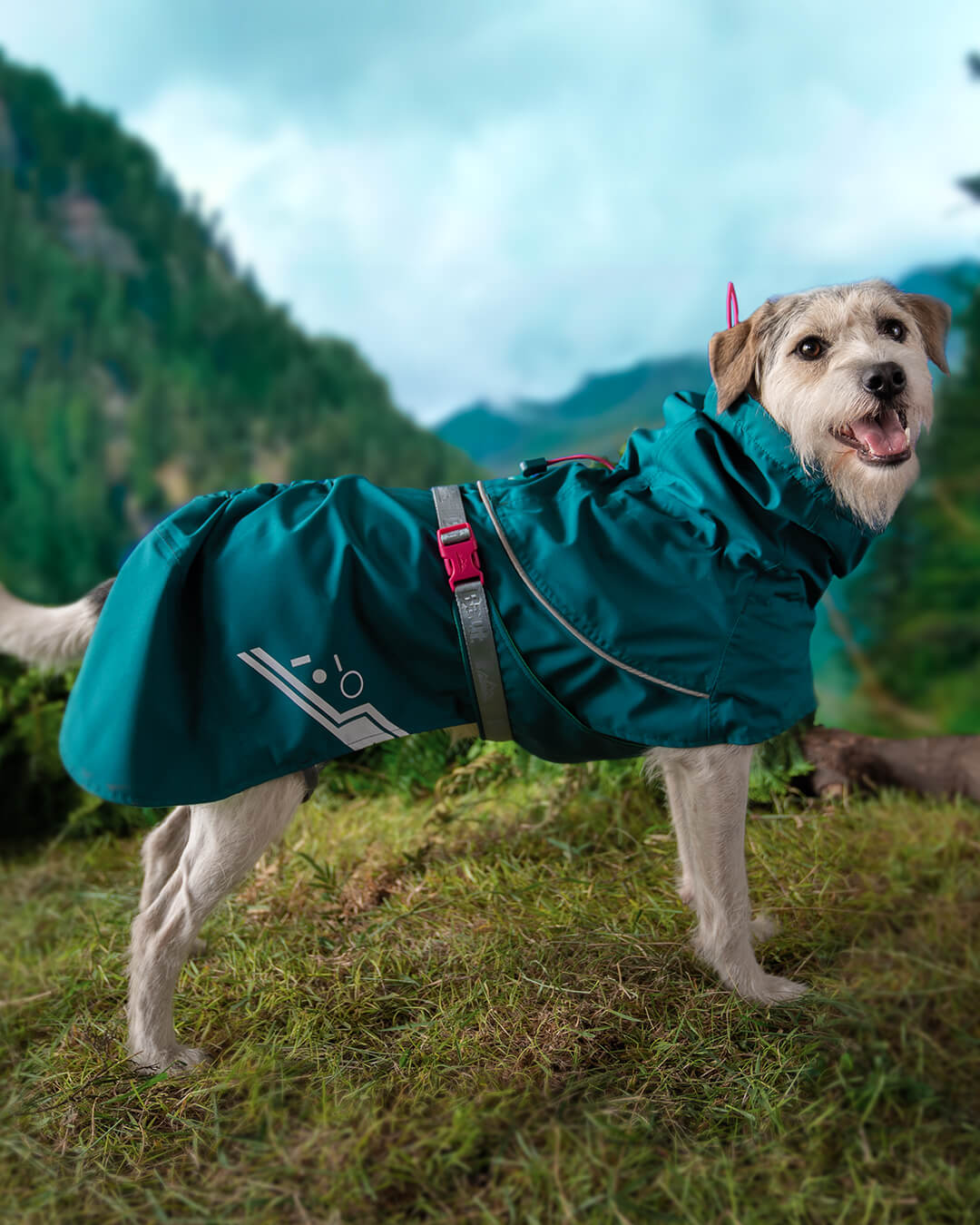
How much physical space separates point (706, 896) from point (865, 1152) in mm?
903

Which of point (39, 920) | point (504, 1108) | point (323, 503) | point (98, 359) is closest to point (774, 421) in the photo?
point (323, 503)

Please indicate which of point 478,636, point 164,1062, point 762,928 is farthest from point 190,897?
point 762,928

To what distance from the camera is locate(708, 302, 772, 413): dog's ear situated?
302 cm

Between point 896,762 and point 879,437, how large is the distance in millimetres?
2527

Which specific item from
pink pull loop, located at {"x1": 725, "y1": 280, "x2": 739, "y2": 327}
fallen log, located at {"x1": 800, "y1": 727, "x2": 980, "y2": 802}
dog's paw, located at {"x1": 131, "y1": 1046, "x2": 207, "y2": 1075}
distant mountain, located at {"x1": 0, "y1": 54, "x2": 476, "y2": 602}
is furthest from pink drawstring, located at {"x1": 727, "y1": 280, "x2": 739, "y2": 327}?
distant mountain, located at {"x1": 0, "y1": 54, "x2": 476, "y2": 602}

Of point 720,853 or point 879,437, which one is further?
point 720,853

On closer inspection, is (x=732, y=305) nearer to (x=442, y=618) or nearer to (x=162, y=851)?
(x=442, y=618)

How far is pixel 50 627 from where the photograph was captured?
3113 millimetres

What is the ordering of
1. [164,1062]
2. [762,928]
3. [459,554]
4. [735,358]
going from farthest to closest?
[762,928], [164,1062], [735,358], [459,554]

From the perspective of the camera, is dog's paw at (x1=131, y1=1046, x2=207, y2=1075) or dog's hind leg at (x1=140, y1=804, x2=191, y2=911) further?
dog's hind leg at (x1=140, y1=804, x2=191, y2=911)

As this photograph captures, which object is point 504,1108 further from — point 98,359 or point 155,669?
point 98,359

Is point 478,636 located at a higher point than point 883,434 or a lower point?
lower

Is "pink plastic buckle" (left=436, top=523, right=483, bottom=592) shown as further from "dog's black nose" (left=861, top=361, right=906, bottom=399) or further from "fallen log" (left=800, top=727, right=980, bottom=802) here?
"fallen log" (left=800, top=727, right=980, bottom=802)

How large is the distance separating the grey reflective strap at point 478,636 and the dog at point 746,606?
0.66ft
